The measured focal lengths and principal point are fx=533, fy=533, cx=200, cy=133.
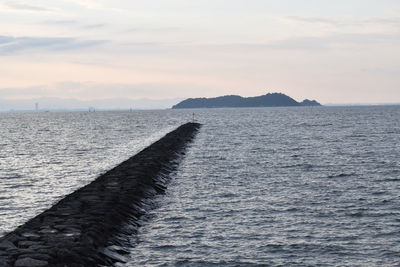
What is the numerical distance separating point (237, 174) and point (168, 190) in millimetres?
8116

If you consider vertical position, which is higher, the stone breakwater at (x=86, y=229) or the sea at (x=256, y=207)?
the stone breakwater at (x=86, y=229)

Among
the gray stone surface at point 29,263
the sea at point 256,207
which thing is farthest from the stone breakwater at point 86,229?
the sea at point 256,207

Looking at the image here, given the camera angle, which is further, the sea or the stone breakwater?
the sea

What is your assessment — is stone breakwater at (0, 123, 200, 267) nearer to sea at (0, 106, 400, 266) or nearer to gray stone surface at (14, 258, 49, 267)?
gray stone surface at (14, 258, 49, 267)

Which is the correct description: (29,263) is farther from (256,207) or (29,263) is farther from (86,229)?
(256,207)

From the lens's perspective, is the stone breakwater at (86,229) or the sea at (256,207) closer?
the stone breakwater at (86,229)

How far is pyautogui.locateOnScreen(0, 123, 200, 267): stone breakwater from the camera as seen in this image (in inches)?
580

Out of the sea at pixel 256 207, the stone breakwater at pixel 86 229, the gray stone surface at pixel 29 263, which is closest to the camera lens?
the gray stone surface at pixel 29 263

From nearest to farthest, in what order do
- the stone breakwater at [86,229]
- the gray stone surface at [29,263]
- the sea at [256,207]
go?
the gray stone surface at [29,263]
the stone breakwater at [86,229]
the sea at [256,207]

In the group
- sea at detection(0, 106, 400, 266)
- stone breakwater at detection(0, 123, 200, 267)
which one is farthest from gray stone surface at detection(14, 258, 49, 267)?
sea at detection(0, 106, 400, 266)

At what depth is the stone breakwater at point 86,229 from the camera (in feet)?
48.4

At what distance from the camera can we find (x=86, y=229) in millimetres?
17734

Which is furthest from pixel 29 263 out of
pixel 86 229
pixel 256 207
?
pixel 256 207

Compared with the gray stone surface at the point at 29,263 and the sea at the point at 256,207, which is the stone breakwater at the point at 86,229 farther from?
A: the sea at the point at 256,207
